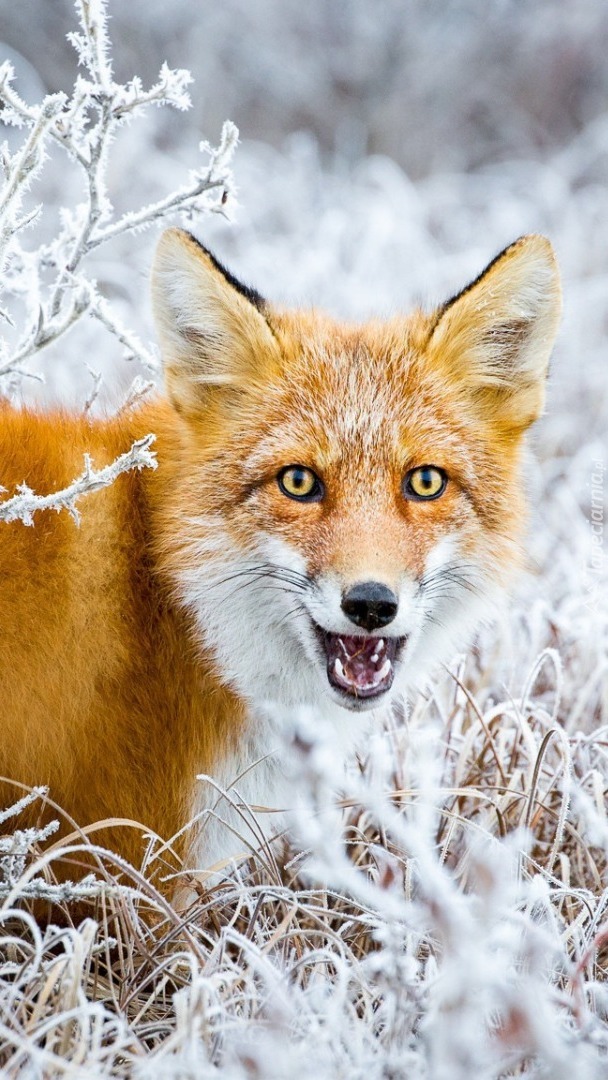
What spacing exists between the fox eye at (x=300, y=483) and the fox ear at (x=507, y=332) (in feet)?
2.03

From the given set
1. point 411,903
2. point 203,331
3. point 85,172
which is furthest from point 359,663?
point 85,172

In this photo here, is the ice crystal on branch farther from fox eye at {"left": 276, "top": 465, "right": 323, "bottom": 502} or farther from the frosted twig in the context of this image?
fox eye at {"left": 276, "top": 465, "right": 323, "bottom": 502}

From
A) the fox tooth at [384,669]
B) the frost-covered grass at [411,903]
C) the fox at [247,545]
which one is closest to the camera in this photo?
the frost-covered grass at [411,903]

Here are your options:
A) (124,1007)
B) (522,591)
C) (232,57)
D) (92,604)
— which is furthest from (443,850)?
(232,57)

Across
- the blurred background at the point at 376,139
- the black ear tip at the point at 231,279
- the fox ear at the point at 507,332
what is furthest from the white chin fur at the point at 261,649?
the blurred background at the point at 376,139

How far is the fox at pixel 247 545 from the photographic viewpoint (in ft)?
9.00

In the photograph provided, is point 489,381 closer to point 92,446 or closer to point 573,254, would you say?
point 92,446

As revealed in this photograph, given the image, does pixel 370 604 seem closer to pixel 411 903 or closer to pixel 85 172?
pixel 411 903

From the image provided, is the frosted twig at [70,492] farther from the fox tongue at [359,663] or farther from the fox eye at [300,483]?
the fox tongue at [359,663]

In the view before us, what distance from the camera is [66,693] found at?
273cm

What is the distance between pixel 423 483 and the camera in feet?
9.75

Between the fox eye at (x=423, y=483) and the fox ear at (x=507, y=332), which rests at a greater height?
the fox ear at (x=507, y=332)

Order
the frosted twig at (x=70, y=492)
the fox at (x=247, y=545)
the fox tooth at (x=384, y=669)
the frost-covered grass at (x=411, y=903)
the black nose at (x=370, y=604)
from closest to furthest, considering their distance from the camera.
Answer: the frost-covered grass at (x=411, y=903)
the frosted twig at (x=70, y=492)
the black nose at (x=370, y=604)
the fox at (x=247, y=545)
the fox tooth at (x=384, y=669)

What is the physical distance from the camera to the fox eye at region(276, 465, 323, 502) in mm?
2906
